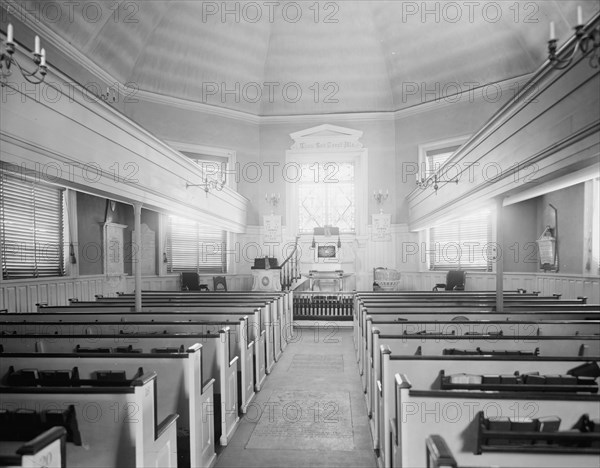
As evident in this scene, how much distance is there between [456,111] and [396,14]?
9.66 ft

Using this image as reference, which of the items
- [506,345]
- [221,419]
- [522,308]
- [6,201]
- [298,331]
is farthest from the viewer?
[298,331]

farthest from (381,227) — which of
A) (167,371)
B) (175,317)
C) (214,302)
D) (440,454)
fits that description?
(440,454)

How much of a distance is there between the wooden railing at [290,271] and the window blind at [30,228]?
5.07 m

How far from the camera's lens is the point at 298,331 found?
9.66 m

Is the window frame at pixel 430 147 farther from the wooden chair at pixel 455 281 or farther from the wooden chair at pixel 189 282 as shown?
the wooden chair at pixel 189 282

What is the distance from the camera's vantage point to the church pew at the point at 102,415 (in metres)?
2.39

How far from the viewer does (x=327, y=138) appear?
43.6ft

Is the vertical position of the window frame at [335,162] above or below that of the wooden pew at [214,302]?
above

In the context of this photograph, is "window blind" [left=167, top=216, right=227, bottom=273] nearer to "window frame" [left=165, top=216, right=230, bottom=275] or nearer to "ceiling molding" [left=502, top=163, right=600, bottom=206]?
"window frame" [left=165, top=216, right=230, bottom=275]

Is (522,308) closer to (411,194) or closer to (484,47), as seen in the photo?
(411,194)

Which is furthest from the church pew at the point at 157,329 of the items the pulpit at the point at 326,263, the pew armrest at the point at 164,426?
the pulpit at the point at 326,263

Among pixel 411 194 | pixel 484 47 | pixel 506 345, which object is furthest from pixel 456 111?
pixel 506 345

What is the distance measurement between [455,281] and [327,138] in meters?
5.56

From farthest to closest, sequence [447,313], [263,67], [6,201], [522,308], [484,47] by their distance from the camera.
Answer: [263,67]
[484,47]
[6,201]
[522,308]
[447,313]
